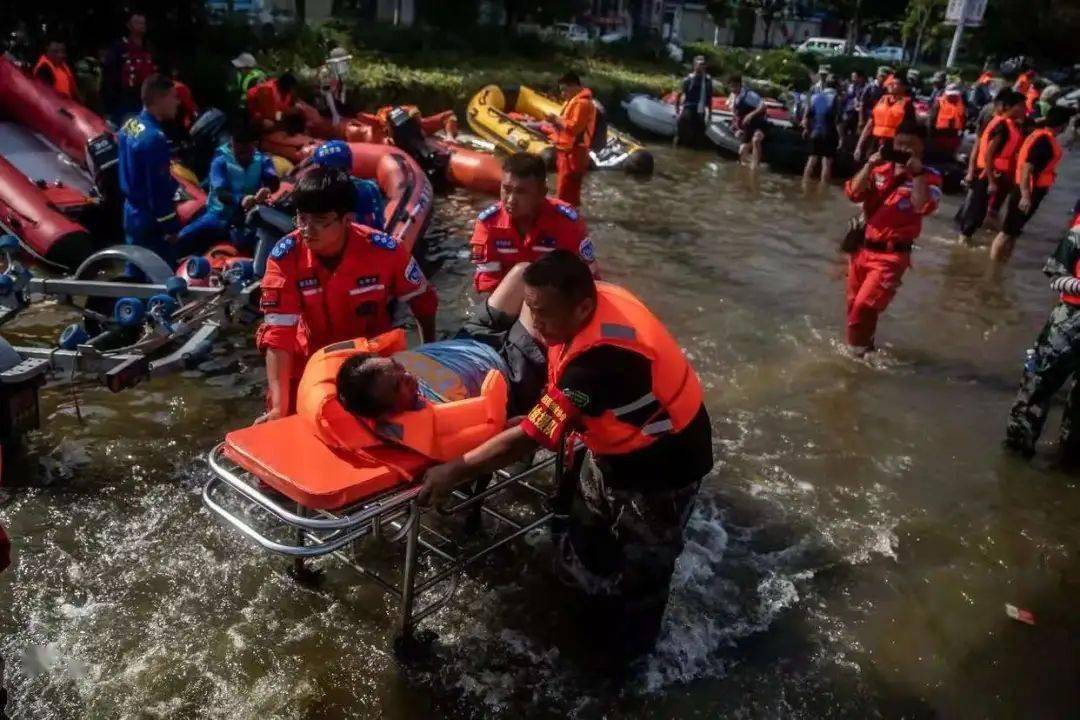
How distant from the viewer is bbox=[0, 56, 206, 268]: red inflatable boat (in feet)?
20.9

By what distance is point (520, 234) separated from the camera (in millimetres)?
4066

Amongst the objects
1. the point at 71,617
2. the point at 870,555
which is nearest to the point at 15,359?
the point at 71,617

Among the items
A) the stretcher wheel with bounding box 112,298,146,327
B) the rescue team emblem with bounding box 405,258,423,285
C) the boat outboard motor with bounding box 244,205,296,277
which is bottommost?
the stretcher wheel with bounding box 112,298,146,327

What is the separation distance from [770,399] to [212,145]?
18.3ft

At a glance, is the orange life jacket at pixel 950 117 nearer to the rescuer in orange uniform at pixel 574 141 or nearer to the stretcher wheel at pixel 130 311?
the rescuer in orange uniform at pixel 574 141

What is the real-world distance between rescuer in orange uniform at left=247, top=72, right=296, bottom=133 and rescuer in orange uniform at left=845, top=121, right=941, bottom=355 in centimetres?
669

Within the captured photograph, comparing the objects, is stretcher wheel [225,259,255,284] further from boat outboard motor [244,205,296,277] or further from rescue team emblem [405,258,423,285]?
rescue team emblem [405,258,423,285]

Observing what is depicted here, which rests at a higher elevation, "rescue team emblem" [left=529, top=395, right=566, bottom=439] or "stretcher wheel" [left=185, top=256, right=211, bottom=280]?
"rescue team emblem" [left=529, top=395, right=566, bottom=439]

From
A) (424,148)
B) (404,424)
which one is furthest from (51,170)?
(404,424)

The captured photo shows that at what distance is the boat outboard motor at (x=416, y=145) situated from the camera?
1031 cm

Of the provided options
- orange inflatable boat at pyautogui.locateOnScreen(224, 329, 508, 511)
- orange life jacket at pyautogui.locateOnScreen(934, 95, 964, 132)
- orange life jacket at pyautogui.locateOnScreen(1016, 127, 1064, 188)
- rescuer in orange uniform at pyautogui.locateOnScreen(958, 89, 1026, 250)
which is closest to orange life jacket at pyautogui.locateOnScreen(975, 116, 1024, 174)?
rescuer in orange uniform at pyautogui.locateOnScreen(958, 89, 1026, 250)

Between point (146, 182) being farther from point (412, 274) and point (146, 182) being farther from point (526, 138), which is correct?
point (526, 138)

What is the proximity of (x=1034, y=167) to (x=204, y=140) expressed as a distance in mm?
7746


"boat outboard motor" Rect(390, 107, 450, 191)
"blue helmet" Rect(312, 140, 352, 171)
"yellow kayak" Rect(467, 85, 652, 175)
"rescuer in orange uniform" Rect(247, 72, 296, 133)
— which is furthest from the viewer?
"yellow kayak" Rect(467, 85, 652, 175)
